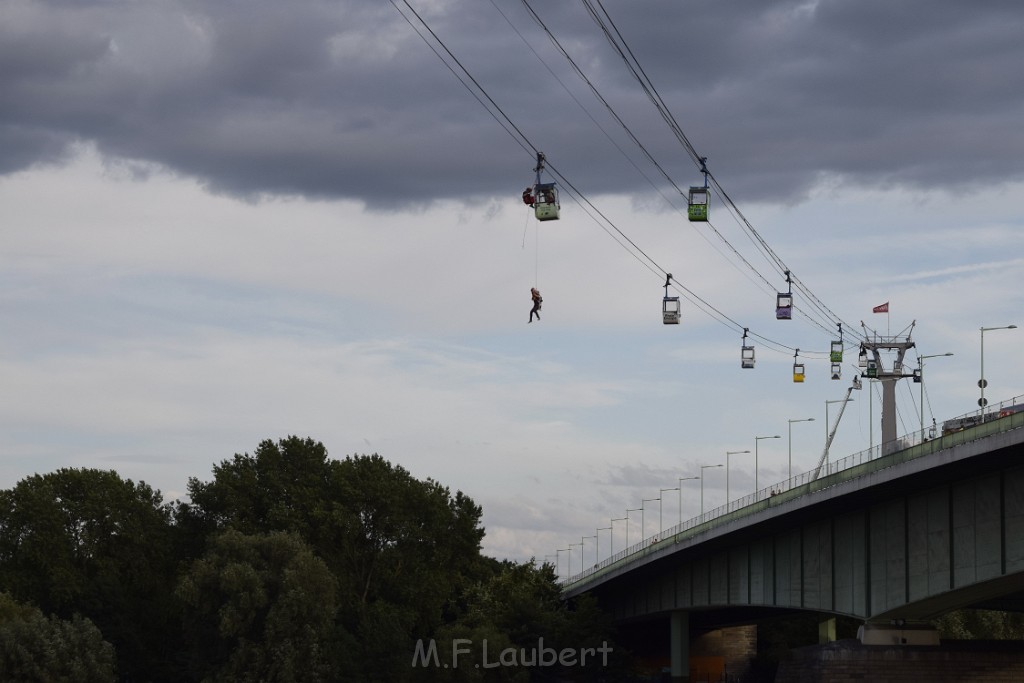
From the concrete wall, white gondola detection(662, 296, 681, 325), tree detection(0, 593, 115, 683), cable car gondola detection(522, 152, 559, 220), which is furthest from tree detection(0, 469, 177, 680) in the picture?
cable car gondola detection(522, 152, 559, 220)

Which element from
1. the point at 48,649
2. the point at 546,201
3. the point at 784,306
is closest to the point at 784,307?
the point at 784,306

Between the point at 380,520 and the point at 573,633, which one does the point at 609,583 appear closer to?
the point at 573,633

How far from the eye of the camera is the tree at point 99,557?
125312 mm

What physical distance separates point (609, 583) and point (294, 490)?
34.1 metres

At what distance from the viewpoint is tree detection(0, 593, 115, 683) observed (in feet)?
342

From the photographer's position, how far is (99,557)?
13138cm

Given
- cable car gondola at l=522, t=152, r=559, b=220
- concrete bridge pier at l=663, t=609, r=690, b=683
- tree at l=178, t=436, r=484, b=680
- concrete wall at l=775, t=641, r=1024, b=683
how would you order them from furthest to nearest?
concrete bridge pier at l=663, t=609, r=690, b=683, tree at l=178, t=436, r=484, b=680, concrete wall at l=775, t=641, r=1024, b=683, cable car gondola at l=522, t=152, r=559, b=220

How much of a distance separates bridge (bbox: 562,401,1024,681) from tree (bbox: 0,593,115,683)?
44301mm

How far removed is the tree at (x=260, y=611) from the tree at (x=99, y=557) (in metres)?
18.7

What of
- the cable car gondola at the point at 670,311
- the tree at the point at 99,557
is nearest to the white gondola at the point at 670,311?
the cable car gondola at the point at 670,311

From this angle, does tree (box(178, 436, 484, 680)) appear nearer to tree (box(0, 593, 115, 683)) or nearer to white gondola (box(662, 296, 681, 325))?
tree (box(0, 593, 115, 683))

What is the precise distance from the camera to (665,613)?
→ 431 ft

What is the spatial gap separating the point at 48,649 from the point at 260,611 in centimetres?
1593

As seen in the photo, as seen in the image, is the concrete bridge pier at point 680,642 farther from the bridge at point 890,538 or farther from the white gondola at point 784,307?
the white gondola at point 784,307
